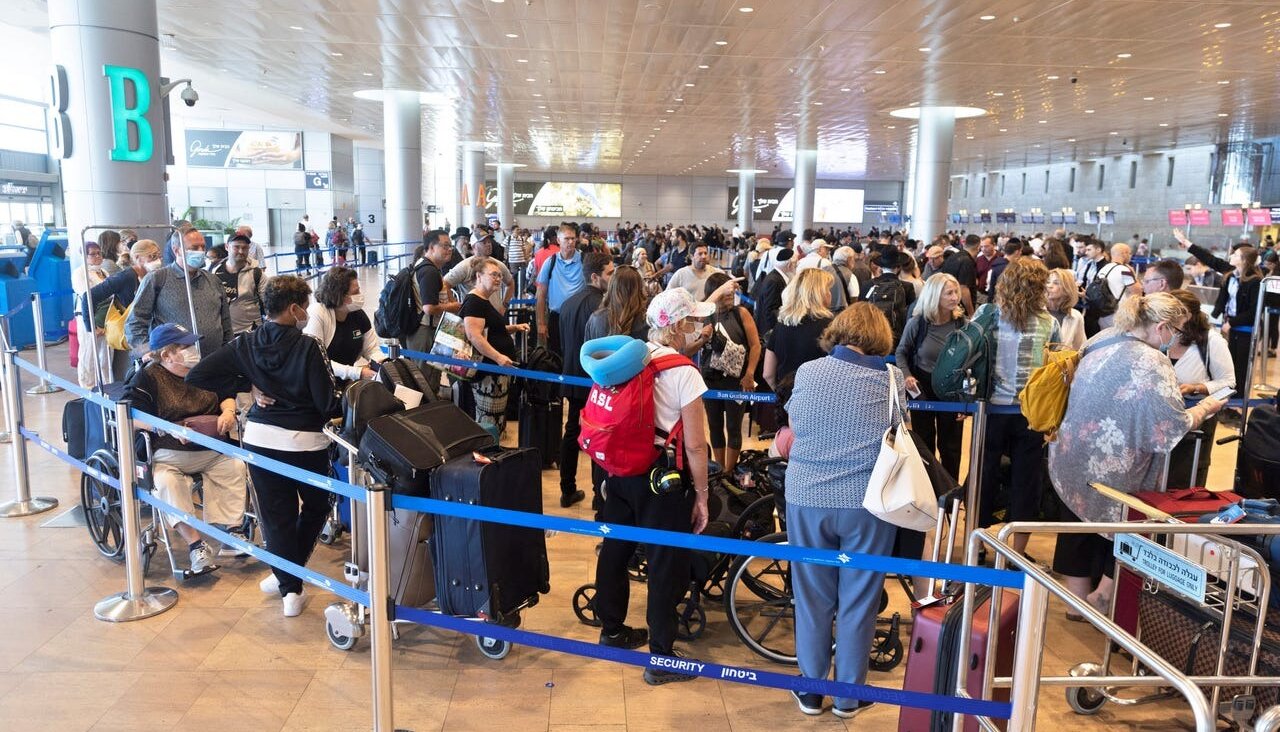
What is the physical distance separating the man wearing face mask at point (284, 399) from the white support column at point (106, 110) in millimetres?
5560

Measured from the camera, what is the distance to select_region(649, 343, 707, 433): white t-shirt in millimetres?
3814

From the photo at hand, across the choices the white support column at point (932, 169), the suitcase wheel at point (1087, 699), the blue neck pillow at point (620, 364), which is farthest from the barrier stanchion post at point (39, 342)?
the white support column at point (932, 169)

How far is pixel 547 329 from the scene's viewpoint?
29.8 feet

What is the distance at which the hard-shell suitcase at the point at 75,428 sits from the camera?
5.55m

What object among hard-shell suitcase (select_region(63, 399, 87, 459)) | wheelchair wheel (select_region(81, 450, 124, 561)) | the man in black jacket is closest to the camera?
wheelchair wheel (select_region(81, 450, 124, 561))

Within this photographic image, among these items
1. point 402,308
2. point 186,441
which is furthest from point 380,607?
point 402,308

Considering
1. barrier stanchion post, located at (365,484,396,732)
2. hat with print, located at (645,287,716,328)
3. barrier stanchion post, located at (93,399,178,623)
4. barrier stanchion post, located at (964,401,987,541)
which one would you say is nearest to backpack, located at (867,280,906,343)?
barrier stanchion post, located at (964,401,987,541)

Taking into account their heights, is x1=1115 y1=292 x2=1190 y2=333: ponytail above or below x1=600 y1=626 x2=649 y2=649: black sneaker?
above

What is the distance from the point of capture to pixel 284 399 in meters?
4.41

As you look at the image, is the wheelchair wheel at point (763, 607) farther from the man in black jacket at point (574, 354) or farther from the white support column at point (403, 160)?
the white support column at point (403, 160)

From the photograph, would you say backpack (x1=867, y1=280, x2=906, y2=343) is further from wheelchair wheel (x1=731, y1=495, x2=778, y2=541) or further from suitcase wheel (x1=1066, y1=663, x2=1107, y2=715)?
suitcase wheel (x1=1066, y1=663, x2=1107, y2=715)

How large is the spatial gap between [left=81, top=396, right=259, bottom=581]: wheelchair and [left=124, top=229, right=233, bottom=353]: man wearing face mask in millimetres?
1093

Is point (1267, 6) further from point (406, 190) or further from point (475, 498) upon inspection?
point (406, 190)

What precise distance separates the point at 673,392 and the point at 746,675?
1.28m
